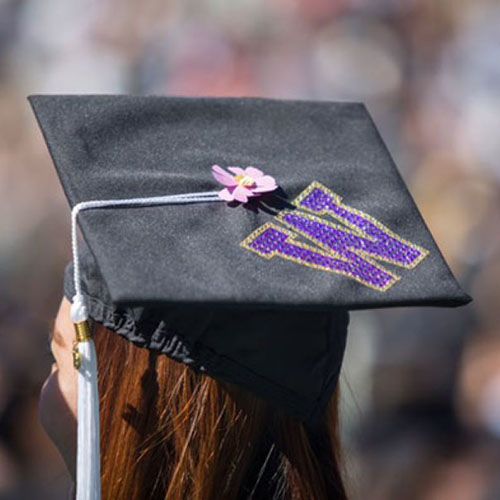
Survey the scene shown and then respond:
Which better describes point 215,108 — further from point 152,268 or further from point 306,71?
point 306,71

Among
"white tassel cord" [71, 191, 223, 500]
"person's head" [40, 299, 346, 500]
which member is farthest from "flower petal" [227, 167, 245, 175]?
"person's head" [40, 299, 346, 500]

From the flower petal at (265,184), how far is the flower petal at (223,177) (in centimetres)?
4

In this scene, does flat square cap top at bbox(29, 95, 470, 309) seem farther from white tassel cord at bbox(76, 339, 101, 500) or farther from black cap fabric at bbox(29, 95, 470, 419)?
white tassel cord at bbox(76, 339, 101, 500)

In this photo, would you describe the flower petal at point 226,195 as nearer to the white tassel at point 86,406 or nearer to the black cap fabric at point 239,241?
the black cap fabric at point 239,241

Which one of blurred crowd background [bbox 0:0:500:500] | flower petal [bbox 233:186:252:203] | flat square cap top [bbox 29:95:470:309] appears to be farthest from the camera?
blurred crowd background [bbox 0:0:500:500]

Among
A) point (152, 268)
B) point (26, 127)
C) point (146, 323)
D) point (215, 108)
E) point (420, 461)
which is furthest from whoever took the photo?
point (26, 127)

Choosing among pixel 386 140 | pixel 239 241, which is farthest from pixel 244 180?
pixel 386 140

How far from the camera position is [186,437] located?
1.43 m

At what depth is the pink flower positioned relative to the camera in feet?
4.68

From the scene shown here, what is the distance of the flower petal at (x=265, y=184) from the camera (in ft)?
4.73

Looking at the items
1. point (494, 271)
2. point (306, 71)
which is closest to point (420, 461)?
point (494, 271)

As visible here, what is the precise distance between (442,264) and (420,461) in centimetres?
197

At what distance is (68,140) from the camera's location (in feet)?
4.74

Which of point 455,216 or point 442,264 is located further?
point 455,216
